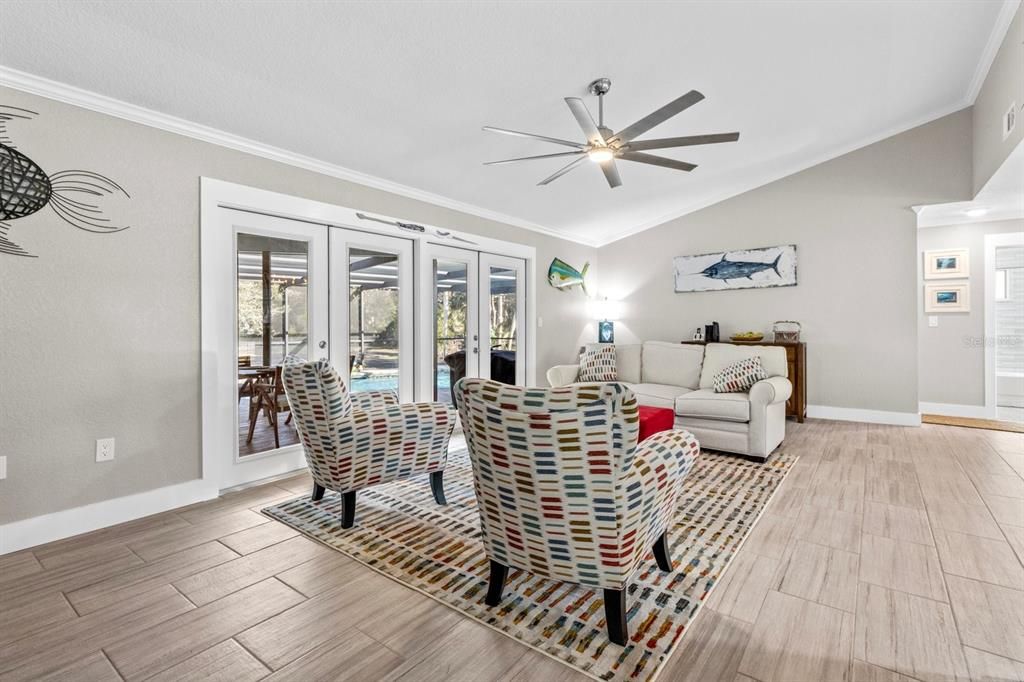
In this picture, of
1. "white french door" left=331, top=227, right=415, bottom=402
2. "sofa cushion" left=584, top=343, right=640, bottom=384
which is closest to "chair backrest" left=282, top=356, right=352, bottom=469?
"white french door" left=331, top=227, right=415, bottom=402

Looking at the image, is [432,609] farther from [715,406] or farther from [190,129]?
[190,129]

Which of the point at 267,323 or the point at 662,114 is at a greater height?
the point at 662,114

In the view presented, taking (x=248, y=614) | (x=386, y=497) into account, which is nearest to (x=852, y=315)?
(x=386, y=497)

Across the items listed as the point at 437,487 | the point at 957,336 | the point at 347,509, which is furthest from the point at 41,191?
the point at 957,336

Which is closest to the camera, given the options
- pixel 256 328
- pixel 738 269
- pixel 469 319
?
pixel 256 328

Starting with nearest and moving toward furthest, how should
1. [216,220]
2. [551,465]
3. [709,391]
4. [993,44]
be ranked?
[551,465], [216,220], [993,44], [709,391]

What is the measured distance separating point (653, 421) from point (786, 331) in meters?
3.29

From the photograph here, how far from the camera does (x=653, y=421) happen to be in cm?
340

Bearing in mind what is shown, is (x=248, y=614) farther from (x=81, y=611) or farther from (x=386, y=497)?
(x=386, y=497)

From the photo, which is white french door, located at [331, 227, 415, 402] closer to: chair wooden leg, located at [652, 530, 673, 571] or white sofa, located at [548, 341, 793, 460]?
white sofa, located at [548, 341, 793, 460]

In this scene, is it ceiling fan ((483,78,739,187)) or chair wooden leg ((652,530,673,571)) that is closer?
chair wooden leg ((652,530,673,571))

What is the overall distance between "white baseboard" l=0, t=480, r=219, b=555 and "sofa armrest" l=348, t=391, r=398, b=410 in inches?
43.5

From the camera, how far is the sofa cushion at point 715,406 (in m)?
3.87

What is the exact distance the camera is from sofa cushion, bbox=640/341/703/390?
492 centimetres
